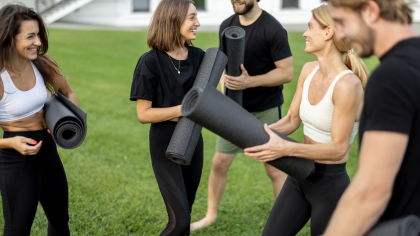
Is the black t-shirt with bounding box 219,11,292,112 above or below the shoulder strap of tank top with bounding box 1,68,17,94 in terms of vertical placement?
below

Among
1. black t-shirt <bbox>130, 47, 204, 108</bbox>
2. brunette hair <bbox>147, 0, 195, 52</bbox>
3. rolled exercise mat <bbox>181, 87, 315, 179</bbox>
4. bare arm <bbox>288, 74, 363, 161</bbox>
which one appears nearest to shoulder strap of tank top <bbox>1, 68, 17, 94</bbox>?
black t-shirt <bbox>130, 47, 204, 108</bbox>

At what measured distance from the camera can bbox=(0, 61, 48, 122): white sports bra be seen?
2.92 m

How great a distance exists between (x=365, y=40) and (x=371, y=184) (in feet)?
1.88

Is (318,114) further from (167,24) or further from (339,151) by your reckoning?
(167,24)

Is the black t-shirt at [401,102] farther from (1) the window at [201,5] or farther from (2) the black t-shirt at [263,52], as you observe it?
(1) the window at [201,5]

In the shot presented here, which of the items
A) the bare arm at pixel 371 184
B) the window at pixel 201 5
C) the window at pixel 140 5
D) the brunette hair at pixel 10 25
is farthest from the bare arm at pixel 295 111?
the window at pixel 140 5

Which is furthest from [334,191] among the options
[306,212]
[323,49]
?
[323,49]

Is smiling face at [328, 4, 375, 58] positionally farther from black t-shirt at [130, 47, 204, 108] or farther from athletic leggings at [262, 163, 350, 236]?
black t-shirt at [130, 47, 204, 108]

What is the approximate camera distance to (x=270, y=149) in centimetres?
234

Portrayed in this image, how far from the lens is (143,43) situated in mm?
18938

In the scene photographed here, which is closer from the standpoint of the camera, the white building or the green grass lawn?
the green grass lawn

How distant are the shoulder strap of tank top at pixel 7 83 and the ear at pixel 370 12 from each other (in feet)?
8.14

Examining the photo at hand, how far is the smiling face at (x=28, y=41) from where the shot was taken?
2.97 metres

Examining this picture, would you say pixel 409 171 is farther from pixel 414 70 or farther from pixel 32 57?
pixel 32 57
